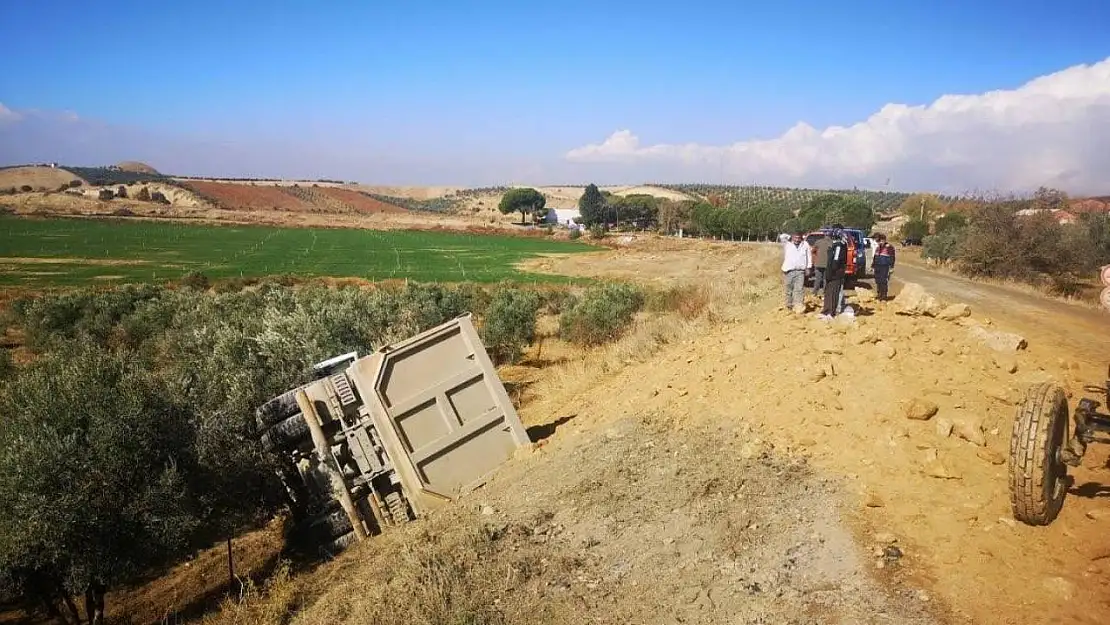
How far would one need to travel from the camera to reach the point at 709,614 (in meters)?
4.51

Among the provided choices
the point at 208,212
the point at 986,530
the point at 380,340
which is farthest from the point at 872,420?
the point at 208,212

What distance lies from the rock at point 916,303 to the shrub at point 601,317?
840cm

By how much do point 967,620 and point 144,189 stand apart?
151 m

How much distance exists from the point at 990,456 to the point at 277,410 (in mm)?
7785

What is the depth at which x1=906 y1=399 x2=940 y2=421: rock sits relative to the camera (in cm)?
669

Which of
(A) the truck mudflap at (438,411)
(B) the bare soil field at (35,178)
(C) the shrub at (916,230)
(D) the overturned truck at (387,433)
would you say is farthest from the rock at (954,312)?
(B) the bare soil field at (35,178)

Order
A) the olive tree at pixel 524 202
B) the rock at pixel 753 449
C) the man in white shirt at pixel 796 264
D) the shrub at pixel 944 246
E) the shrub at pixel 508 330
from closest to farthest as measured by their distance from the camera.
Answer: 1. the rock at pixel 753 449
2. the man in white shirt at pixel 796 264
3. the shrub at pixel 508 330
4. the shrub at pixel 944 246
5. the olive tree at pixel 524 202

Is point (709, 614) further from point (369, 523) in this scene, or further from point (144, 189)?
point (144, 189)

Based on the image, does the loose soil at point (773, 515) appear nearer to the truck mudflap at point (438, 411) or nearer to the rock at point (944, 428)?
the rock at point (944, 428)

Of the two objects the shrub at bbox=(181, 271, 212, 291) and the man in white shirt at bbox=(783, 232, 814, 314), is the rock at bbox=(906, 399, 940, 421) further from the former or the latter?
the shrub at bbox=(181, 271, 212, 291)

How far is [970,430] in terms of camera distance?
6398mm

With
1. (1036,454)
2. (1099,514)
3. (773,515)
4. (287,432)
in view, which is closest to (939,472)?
(1099,514)

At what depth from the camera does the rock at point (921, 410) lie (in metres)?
6.69

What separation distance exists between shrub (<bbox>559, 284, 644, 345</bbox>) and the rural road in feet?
28.0
